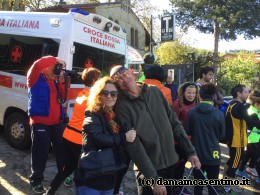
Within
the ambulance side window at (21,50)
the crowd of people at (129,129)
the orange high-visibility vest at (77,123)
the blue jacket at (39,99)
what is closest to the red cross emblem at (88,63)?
the ambulance side window at (21,50)

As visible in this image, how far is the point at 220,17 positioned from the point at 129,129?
21.7 m

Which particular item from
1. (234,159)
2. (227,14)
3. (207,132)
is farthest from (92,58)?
(227,14)

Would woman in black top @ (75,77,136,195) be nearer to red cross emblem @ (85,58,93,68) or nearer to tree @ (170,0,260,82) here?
red cross emblem @ (85,58,93,68)

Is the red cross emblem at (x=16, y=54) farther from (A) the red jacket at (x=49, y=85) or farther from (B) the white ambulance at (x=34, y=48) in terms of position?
(A) the red jacket at (x=49, y=85)

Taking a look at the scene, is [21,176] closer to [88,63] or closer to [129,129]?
[88,63]

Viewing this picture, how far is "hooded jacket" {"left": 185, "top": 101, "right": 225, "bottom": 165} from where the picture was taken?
11.5 ft

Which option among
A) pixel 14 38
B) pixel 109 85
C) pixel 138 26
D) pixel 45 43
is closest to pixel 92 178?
pixel 109 85

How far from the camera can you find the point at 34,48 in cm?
529

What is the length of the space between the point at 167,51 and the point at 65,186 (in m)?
30.1

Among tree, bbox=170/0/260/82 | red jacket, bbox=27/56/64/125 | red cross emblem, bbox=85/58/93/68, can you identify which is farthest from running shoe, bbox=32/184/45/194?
tree, bbox=170/0/260/82

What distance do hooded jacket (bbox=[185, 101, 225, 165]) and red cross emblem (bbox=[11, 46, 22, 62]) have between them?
344cm

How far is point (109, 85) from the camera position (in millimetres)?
2404

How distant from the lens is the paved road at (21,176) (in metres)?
4.07

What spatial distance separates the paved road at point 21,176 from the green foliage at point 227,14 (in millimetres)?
19276
